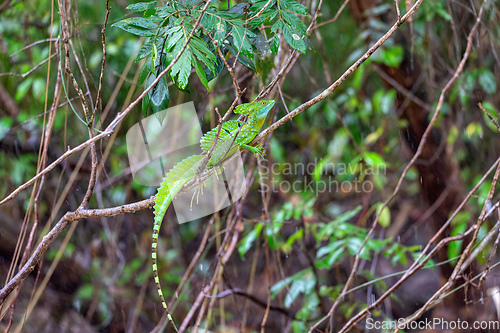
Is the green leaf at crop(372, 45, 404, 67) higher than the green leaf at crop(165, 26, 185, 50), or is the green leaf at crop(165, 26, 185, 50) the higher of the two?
the green leaf at crop(165, 26, 185, 50)

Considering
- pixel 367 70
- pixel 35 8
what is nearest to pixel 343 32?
pixel 367 70

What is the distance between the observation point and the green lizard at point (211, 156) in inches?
57.1

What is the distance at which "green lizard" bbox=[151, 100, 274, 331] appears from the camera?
1.45 metres

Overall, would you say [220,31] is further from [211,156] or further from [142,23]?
[211,156]

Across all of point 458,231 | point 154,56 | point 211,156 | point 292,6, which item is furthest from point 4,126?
point 458,231

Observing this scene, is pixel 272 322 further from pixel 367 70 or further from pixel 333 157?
pixel 367 70

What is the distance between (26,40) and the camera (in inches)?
135

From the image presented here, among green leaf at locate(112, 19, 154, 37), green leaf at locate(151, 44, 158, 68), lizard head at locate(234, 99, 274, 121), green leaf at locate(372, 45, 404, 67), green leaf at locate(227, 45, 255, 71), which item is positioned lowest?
lizard head at locate(234, 99, 274, 121)

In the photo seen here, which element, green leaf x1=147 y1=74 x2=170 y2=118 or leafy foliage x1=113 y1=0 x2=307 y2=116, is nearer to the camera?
leafy foliage x1=113 y1=0 x2=307 y2=116

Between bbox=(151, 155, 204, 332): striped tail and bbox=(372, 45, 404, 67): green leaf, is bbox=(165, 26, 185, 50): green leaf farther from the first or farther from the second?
bbox=(372, 45, 404, 67): green leaf

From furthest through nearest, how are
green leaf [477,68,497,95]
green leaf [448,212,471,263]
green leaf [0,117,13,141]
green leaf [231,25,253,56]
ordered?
green leaf [0,117,13,141] < green leaf [477,68,497,95] < green leaf [448,212,471,263] < green leaf [231,25,253,56]

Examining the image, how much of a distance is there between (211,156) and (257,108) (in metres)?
0.34

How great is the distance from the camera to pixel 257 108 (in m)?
1.84

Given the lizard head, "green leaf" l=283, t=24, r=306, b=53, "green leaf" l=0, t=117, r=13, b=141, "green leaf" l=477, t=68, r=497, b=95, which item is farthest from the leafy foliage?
"green leaf" l=0, t=117, r=13, b=141
